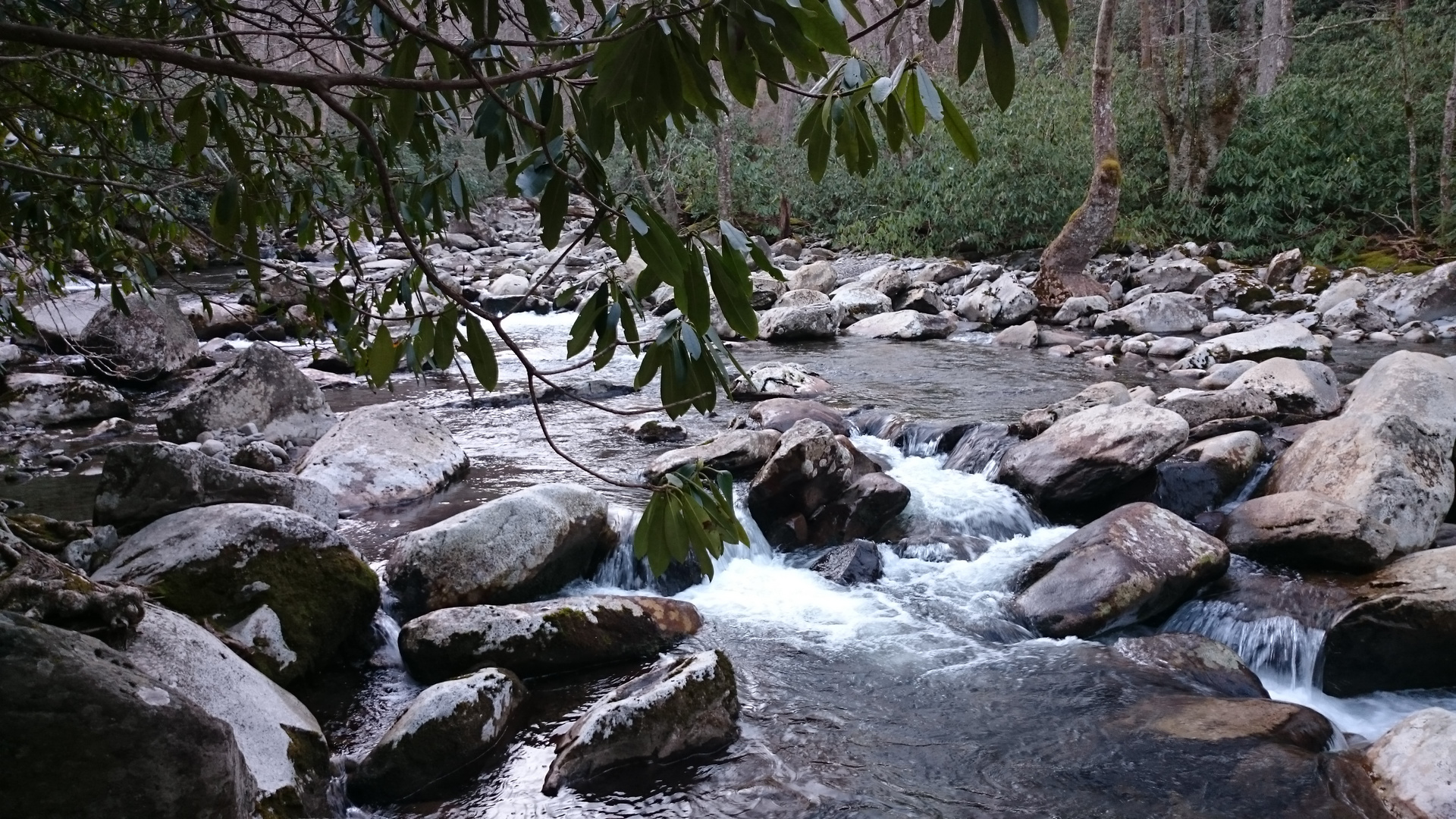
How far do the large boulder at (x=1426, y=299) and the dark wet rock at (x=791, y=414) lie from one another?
8274 mm

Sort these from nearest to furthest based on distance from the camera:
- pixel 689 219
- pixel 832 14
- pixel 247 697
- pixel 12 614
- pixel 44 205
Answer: pixel 832 14 < pixel 12 614 < pixel 44 205 < pixel 247 697 < pixel 689 219

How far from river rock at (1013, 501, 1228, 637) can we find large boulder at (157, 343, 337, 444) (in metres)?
6.22

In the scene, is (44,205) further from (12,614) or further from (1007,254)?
(1007,254)

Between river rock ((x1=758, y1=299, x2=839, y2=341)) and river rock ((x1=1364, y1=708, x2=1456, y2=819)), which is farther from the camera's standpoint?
river rock ((x1=758, y1=299, x2=839, y2=341))

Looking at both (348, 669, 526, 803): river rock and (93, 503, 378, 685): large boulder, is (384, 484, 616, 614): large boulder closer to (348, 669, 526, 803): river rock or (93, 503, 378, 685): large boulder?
(93, 503, 378, 685): large boulder

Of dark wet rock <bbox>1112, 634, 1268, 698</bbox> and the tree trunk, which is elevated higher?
the tree trunk

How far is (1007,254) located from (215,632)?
16.1 m

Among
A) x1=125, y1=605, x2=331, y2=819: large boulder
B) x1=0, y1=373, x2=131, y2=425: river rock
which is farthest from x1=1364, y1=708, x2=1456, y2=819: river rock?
x1=0, y1=373, x2=131, y2=425: river rock

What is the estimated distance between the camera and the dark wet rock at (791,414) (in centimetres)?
844

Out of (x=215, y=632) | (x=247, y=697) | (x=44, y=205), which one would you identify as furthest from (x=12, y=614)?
(x=215, y=632)

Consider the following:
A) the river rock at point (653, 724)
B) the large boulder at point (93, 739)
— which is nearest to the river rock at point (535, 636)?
the river rock at point (653, 724)

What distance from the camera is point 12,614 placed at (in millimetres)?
2314

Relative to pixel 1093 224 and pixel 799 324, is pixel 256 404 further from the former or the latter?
pixel 1093 224

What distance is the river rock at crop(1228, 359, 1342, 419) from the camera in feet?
24.9
